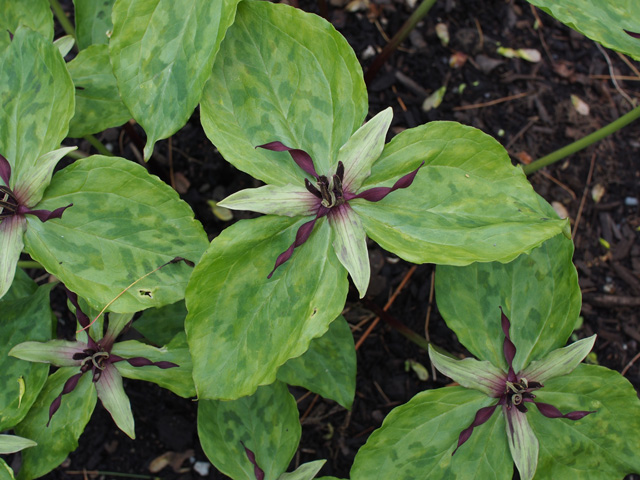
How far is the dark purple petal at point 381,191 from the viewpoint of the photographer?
3.73ft

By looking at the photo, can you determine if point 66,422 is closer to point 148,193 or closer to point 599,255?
point 148,193

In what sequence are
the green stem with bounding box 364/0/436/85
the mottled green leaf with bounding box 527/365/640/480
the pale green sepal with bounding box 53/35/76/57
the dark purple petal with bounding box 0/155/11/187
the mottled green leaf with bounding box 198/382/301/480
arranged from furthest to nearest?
the green stem with bounding box 364/0/436/85
the pale green sepal with bounding box 53/35/76/57
the mottled green leaf with bounding box 198/382/301/480
the mottled green leaf with bounding box 527/365/640/480
the dark purple petal with bounding box 0/155/11/187

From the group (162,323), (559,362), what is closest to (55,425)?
(162,323)

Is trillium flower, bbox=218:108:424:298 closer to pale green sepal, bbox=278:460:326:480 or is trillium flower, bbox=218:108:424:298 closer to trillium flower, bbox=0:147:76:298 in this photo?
trillium flower, bbox=0:147:76:298

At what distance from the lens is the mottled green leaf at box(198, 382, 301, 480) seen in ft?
4.86

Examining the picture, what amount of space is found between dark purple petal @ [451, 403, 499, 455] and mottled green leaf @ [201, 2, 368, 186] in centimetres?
69

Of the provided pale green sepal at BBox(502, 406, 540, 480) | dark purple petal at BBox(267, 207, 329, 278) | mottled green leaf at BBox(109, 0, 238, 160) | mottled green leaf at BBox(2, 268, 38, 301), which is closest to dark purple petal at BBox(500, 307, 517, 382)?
pale green sepal at BBox(502, 406, 540, 480)

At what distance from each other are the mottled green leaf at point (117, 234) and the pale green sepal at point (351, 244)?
302mm

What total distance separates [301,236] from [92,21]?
0.96 m

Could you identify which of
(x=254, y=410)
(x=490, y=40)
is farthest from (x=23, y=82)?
(x=490, y=40)

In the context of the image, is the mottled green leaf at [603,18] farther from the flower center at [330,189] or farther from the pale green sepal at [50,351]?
the pale green sepal at [50,351]

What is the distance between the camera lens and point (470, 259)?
1111 millimetres

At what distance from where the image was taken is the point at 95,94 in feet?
5.02

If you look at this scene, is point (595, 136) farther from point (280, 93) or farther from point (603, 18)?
point (280, 93)
